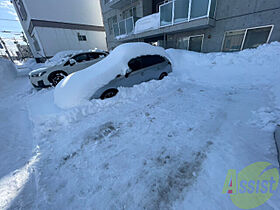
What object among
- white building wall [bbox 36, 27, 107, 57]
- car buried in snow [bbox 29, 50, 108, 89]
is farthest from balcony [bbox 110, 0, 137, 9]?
white building wall [bbox 36, 27, 107, 57]

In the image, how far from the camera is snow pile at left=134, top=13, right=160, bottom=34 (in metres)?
8.86

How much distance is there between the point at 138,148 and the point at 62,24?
22449 mm

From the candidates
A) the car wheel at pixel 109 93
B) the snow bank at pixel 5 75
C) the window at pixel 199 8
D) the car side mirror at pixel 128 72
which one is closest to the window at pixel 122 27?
the window at pixel 199 8

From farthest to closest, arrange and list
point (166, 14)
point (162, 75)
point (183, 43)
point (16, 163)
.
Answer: point (183, 43) < point (166, 14) < point (162, 75) < point (16, 163)

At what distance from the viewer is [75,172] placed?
1941mm

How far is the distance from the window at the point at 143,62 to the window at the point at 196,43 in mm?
5258

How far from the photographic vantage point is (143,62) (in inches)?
178

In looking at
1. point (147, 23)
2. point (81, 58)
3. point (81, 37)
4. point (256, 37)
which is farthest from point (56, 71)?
point (81, 37)

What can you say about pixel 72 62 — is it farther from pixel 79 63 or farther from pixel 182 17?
pixel 182 17

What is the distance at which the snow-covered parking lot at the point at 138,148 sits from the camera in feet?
5.21

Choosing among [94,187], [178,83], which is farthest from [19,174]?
[178,83]

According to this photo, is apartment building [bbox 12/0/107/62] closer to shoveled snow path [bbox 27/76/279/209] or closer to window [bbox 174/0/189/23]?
window [bbox 174/0/189/23]

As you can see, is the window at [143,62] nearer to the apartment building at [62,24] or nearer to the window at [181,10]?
the window at [181,10]

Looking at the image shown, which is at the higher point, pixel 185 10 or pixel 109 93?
pixel 185 10
